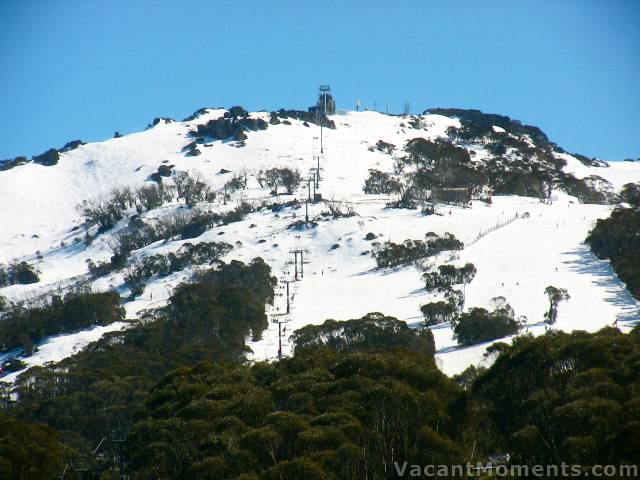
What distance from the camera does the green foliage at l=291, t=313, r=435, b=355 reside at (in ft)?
134

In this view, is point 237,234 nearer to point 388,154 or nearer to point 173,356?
point 173,356

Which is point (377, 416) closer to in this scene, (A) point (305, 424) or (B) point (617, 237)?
(A) point (305, 424)

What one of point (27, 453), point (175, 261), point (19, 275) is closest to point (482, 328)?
point (27, 453)

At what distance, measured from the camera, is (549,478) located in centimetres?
1620

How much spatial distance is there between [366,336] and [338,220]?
43.3 metres

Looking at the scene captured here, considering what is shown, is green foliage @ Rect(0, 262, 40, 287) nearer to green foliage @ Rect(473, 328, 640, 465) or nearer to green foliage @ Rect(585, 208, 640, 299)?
green foliage @ Rect(585, 208, 640, 299)

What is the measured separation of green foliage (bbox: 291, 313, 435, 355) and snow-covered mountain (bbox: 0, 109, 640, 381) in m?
1.81

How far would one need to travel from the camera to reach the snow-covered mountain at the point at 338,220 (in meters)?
54.0

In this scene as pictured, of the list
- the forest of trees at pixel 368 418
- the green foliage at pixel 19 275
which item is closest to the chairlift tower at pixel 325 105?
the green foliage at pixel 19 275

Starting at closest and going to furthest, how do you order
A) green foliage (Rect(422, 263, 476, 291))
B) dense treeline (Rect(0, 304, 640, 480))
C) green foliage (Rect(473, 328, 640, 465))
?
1. green foliage (Rect(473, 328, 640, 465))
2. dense treeline (Rect(0, 304, 640, 480))
3. green foliage (Rect(422, 263, 476, 291))

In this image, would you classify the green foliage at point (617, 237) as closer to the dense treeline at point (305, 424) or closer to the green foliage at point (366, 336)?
the green foliage at point (366, 336)

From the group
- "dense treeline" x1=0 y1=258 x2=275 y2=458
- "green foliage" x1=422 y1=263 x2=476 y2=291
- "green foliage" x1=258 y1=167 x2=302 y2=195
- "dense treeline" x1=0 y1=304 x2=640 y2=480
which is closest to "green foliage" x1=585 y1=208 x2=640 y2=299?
"green foliage" x1=422 y1=263 x2=476 y2=291

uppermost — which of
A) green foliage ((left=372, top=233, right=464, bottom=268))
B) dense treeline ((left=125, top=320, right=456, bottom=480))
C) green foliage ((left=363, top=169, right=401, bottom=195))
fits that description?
green foliage ((left=363, top=169, right=401, bottom=195))

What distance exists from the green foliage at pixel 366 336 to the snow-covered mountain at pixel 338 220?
1.81 m
